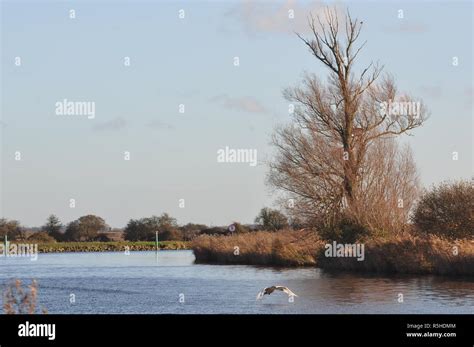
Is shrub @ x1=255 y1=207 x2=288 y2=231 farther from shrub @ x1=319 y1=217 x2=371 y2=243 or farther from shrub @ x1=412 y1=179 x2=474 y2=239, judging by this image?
shrub @ x1=412 y1=179 x2=474 y2=239

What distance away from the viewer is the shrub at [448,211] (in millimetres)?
34344

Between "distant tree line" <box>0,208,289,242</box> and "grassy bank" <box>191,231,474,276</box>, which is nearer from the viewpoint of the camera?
"grassy bank" <box>191,231,474,276</box>

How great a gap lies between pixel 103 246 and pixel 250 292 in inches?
2170

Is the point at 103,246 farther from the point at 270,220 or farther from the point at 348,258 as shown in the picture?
the point at 348,258

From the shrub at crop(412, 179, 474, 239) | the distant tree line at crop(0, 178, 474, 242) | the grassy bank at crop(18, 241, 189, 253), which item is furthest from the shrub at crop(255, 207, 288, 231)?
the grassy bank at crop(18, 241, 189, 253)

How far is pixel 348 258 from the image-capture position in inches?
1500

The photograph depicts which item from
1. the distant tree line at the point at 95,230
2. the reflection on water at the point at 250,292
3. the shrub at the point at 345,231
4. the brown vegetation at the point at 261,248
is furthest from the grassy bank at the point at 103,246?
the shrub at the point at 345,231

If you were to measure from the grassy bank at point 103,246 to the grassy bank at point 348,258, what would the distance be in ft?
93.7

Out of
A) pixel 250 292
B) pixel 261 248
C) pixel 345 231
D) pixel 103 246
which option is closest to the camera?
pixel 250 292

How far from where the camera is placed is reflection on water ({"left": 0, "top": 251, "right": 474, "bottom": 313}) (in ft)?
82.3

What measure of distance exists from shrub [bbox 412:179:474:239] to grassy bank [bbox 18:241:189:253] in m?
44.9

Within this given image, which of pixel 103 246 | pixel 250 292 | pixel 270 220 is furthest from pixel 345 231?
pixel 103 246
